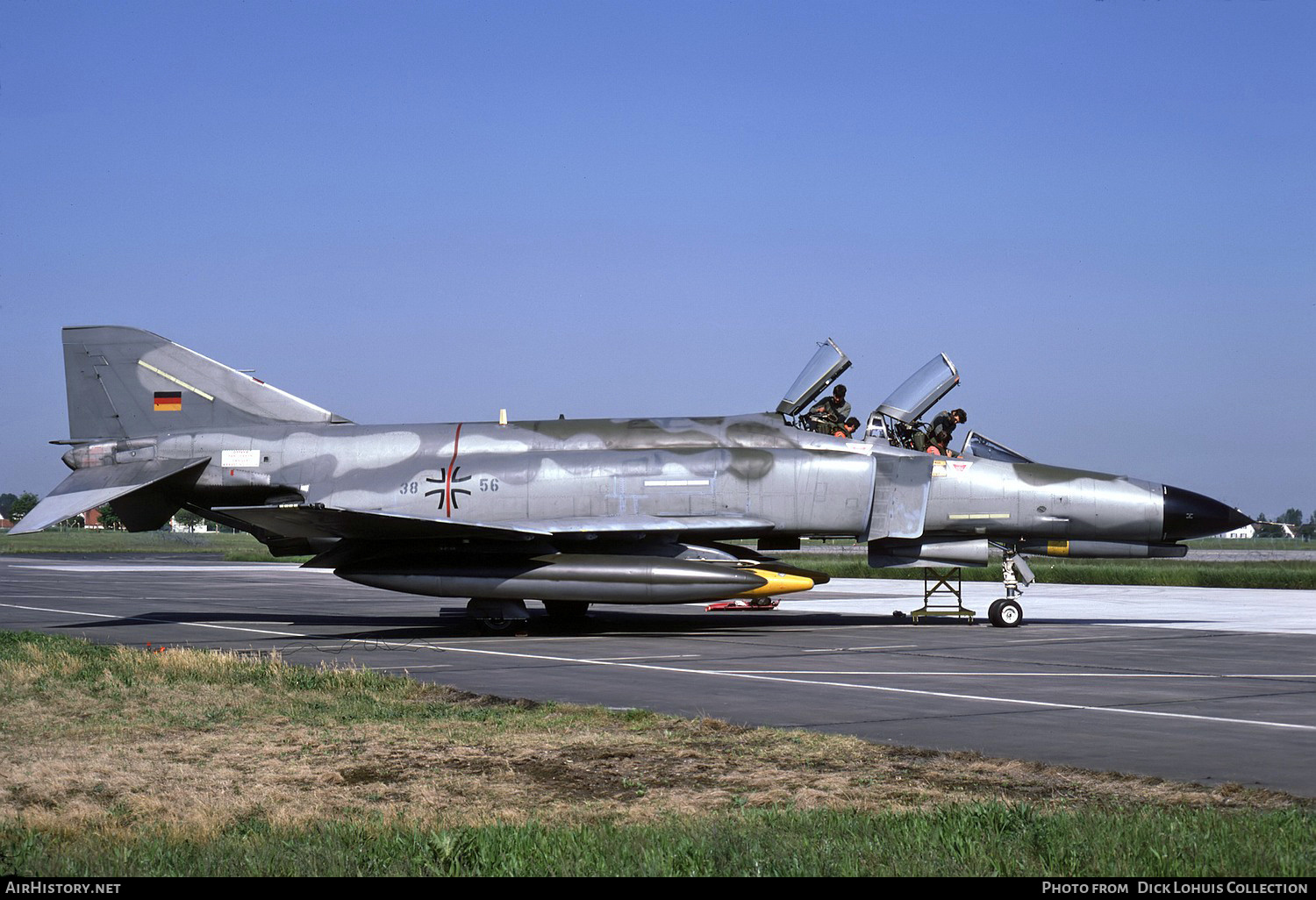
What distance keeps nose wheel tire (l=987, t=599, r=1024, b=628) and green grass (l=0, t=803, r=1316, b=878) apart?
13.0 meters

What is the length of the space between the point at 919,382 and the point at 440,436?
294 inches

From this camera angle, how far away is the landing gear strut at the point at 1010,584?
1869 cm

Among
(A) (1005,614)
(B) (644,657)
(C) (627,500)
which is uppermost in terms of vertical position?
(C) (627,500)

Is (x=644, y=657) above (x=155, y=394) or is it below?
below

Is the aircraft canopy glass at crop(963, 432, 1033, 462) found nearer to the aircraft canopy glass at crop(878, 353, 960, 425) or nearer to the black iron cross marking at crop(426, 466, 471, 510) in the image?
the aircraft canopy glass at crop(878, 353, 960, 425)

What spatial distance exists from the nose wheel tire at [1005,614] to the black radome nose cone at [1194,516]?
2399 mm

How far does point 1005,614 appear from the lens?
61.6ft

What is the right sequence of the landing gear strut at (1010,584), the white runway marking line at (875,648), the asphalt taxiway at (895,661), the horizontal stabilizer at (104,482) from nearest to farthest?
the asphalt taxiway at (895,661) → the white runway marking line at (875,648) → the horizontal stabilizer at (104,482) → the landing gear strut at (1010,584)

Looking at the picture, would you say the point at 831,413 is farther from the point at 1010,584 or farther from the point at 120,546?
the point at 120,546

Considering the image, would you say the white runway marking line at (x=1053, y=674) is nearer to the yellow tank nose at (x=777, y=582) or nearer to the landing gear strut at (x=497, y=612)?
the yellow tank nose at (x=777, y=582)

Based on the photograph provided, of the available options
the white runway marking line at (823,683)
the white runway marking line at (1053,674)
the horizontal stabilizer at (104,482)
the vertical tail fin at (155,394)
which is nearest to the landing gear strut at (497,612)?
the white runway marking line at (823,683)

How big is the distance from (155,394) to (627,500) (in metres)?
8.06

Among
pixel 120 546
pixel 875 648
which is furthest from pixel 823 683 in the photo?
pixel 120 546

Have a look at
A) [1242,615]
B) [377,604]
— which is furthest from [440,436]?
[1242,615]
